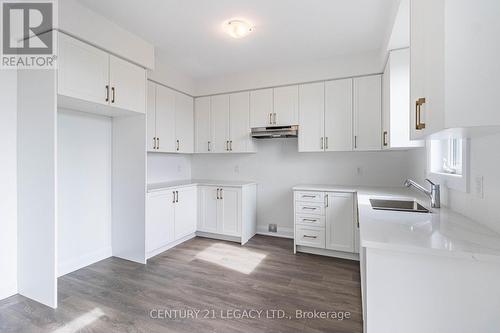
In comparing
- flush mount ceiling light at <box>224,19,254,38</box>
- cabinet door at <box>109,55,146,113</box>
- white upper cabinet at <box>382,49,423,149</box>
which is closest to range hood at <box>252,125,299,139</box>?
white upper cabinet at <box>382,49,423,149</box>

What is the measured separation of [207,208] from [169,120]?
4.83 ft

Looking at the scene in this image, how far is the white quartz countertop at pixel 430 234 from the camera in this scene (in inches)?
39.8

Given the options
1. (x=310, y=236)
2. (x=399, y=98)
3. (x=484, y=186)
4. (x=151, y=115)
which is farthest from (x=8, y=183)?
(x=399, y=98)

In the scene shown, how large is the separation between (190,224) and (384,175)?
293 centimetres

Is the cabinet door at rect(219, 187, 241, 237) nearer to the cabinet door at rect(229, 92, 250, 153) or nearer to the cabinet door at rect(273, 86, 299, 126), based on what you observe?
the cabinet door at rect(229, 92, 250, 153)

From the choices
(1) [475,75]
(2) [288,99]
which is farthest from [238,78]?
(1) [475,75]

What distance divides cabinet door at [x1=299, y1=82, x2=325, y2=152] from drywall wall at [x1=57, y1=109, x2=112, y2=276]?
2.60m

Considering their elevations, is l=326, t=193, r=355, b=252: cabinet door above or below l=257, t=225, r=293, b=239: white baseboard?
above

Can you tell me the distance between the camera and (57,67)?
6.67ft

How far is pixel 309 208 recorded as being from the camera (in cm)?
317

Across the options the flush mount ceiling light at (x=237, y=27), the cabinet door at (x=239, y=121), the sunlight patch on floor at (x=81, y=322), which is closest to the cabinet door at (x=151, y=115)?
the cabinet door at (x=239, y=121)

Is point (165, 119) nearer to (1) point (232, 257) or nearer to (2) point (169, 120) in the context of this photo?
(2) point (169, 120)

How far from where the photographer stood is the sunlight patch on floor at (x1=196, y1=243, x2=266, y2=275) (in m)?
2.82

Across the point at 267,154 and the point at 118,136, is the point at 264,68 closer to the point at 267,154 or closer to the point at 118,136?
the point at 267,154
